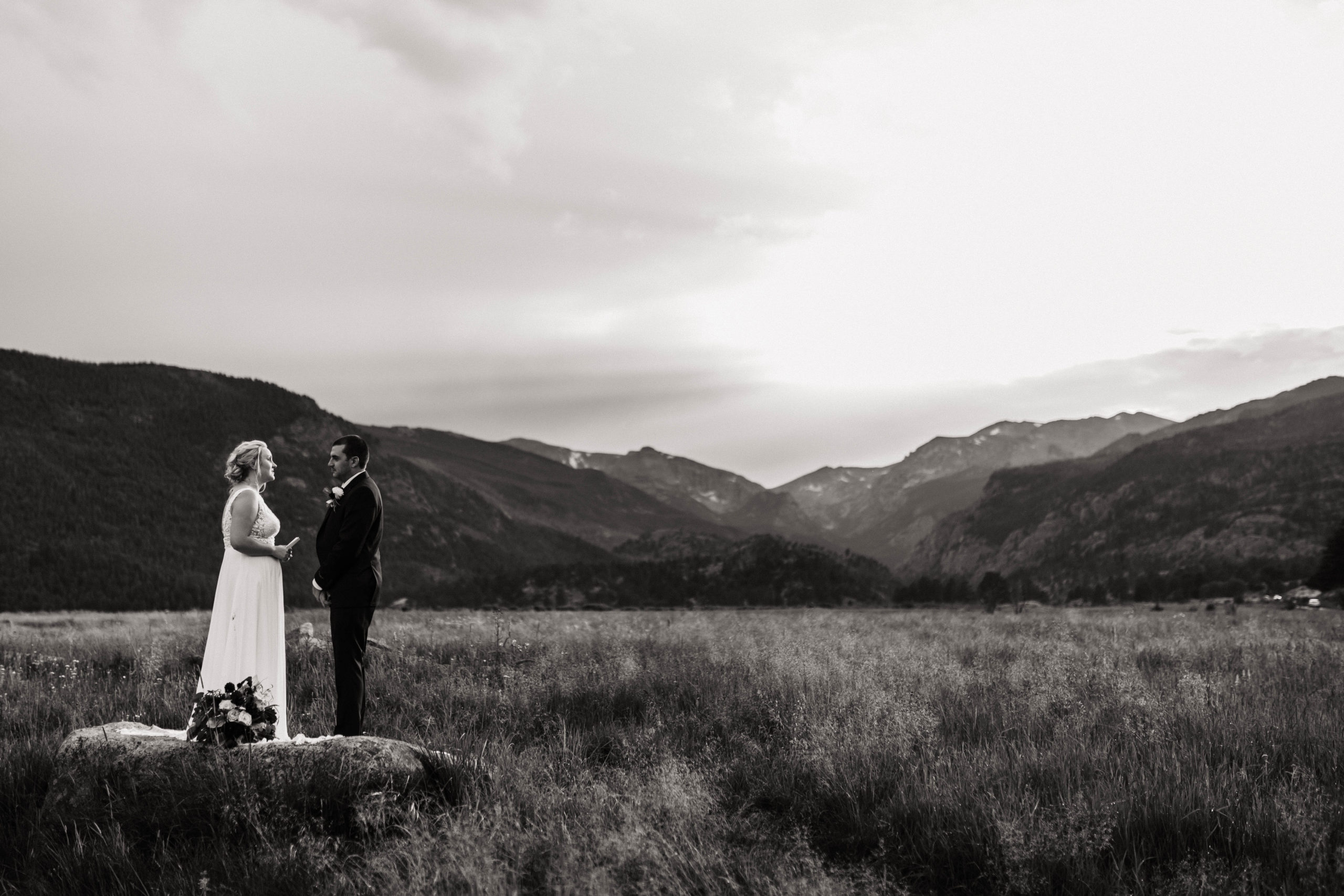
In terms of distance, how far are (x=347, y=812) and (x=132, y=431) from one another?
201621 mm

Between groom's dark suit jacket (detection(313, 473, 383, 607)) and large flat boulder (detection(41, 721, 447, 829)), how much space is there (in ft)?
6.46

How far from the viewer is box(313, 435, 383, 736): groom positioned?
7.36 m

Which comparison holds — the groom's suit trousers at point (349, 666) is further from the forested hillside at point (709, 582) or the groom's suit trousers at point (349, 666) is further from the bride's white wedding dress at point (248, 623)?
the forested hillside at point (709, 582)

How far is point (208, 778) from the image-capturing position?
5.30m

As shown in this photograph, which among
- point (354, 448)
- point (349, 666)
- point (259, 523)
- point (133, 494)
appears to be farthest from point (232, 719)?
point (133, 494)

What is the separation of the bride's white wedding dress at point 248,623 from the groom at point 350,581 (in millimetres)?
420

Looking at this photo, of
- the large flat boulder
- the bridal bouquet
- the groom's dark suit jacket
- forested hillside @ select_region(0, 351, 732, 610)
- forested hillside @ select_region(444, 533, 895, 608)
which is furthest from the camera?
forested hillside @ select_region(0, 351, 732, 610)

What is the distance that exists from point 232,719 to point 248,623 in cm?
158

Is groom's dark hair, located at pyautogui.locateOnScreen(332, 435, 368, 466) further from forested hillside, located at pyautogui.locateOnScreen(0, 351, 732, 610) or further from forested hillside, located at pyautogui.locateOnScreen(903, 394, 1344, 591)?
forested hillside, located at pyautogui.locateOnScreen(903, 394, 1344, 591)

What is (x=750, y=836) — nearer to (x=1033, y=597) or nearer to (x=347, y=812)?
(x=347, y=812)

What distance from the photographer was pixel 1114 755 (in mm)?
6082

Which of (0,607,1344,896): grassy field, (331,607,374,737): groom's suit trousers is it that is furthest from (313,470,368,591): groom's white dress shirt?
(0,607,1344,896): grassy field

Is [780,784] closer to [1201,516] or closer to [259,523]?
[259,523]

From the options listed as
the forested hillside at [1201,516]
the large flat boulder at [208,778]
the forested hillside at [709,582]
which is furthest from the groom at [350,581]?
the forested hillside at [1201,516]
